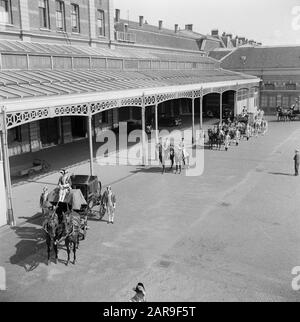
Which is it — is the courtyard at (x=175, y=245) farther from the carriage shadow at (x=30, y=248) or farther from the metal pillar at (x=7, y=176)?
the metal pillar at (x=7, y=176)

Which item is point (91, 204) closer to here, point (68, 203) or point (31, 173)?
point (68, 203)

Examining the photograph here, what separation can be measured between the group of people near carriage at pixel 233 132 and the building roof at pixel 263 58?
59.7 ft

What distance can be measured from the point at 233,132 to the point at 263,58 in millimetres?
25937

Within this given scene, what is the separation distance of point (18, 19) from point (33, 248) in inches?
652

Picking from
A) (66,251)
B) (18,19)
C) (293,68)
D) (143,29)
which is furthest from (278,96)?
(66,251)

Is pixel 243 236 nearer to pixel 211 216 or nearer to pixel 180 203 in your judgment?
pixel 211 216

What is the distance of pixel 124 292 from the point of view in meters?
8.31

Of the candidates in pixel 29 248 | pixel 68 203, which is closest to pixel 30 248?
pixel 29 248

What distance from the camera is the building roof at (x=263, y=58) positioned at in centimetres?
4704

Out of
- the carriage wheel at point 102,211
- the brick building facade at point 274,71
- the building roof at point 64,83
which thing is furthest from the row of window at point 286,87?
the carriage wheel at point 102,211

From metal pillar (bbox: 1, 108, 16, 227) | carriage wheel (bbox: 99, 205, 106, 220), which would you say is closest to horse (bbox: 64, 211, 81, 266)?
carriage wheel (bbox: 99, 205, 106, 220)
